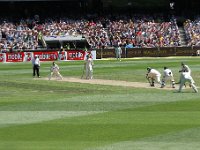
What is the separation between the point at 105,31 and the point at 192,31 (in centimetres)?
1083

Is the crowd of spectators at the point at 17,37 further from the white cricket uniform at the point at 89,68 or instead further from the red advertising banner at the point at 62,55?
the white cricket uniform at the point at 89,68

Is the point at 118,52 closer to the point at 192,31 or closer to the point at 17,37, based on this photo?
the point at 17,37

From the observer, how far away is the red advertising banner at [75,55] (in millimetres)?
69125

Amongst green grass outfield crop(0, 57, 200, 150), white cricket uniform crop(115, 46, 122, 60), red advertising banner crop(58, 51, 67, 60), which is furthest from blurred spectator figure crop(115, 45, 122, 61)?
green grass outfield crop(0, 57, 200, 150)

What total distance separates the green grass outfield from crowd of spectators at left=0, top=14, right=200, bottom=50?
36.2m

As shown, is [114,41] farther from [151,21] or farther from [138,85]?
[138,85]

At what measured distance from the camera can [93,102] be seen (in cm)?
2869

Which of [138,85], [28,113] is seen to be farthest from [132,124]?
[138,85]

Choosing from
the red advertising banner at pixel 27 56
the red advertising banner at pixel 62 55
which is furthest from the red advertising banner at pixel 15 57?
the red advertising banner at pixel 62 55

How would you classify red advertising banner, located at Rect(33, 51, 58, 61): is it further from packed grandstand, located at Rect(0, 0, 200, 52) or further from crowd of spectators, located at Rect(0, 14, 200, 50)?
crowd of spectators, located at Rect(0, 14, 200, 50)

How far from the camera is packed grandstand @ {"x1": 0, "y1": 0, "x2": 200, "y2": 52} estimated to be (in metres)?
73.8

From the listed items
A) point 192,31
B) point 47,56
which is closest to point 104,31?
point 192,31

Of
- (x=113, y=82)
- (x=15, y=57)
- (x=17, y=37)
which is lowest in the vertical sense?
(x=113, y=82)

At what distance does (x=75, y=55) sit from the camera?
69375 mm
